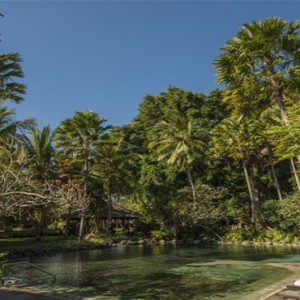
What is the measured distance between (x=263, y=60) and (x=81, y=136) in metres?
17.0

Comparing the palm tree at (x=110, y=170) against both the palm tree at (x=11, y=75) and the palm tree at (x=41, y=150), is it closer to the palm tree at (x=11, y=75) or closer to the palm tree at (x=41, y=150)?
the palm tree at (x=41, y=150)

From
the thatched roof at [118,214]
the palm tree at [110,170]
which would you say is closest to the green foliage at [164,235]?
the thatched roof at [118,214]

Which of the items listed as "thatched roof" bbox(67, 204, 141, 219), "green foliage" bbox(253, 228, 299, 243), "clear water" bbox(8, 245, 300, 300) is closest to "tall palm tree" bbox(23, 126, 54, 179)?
"thatched roof" bbox(67, 204, 141, 219)

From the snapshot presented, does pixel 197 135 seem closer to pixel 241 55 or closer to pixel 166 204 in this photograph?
pixel 166 204

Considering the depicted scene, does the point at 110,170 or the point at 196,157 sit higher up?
the point at 196,157

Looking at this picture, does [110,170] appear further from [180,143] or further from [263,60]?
[263,60]

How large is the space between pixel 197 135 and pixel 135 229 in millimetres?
12195

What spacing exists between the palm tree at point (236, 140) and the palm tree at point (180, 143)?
3097 millimetres

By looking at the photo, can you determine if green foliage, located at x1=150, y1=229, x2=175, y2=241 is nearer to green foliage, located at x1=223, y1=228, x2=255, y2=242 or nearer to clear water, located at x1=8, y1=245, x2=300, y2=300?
green foliage, located at x1=223, y1=228, x2=255, y2=242

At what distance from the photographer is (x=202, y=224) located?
102 ft

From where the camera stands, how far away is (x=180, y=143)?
33031 millimetres

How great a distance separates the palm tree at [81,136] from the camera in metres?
28.0

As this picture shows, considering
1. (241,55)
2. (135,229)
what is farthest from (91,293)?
(135,229)

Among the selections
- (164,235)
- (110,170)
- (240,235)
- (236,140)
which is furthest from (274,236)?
(110,170)
